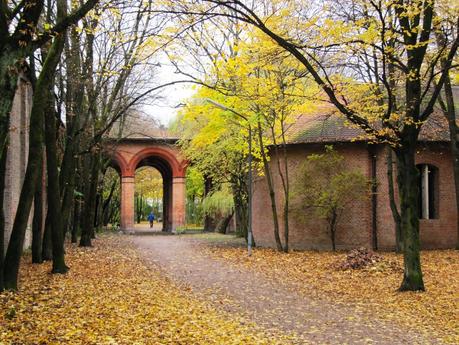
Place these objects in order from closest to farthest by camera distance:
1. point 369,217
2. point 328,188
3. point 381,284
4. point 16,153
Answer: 1. point 381,284
2. point 16,153
3. point 328,188
4. point 369,217

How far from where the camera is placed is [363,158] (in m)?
24.0

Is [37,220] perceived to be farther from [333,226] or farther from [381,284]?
[333,226]

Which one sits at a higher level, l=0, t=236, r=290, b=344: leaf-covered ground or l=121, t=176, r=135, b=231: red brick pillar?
l=121, t=176, r=135, b=231: red brick pillar

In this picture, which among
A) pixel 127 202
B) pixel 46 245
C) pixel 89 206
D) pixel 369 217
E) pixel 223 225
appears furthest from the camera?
pixel 223 225

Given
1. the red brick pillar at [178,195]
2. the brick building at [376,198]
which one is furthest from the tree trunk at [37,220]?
the red brick pillar at [178,195]

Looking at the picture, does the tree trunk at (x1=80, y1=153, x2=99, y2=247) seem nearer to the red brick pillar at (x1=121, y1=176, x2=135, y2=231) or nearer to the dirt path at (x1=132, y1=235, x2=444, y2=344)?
the dirt path at (x1=132, y1=235, x2=444, y2=344)

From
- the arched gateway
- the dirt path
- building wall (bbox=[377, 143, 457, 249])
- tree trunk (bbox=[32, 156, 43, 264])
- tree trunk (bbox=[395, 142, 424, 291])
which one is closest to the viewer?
the dirt path

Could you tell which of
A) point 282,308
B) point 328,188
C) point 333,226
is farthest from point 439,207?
point 282,308

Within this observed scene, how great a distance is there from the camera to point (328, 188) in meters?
23.5

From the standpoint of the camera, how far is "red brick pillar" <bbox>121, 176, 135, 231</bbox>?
Answer: 4147 centimetres

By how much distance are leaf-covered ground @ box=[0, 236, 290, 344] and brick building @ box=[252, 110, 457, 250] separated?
12.2m

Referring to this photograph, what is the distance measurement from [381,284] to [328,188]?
10020 mm

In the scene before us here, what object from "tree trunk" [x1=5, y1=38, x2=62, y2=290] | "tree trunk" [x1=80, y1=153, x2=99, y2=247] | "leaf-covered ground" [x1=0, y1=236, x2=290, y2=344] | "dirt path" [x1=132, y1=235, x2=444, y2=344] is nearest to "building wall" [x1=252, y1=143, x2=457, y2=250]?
"dirt path" [x1=132, y1=235, x2=444, y2=344]

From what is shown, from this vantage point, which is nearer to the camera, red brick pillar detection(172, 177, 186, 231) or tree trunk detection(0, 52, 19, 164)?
tree trunk detection(0, 52, 19, 164)
